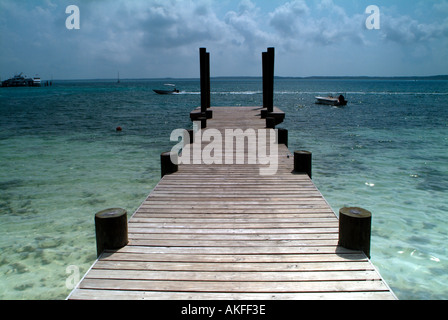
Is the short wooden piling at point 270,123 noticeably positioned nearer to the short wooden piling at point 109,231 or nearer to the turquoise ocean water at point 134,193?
the turquoise ocean water at point 134,193

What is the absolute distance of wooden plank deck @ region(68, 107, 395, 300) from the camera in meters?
3.29

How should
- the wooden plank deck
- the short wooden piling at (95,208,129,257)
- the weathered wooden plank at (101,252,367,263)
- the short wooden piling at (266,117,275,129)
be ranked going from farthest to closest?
1. the short wooden piling at (266,117,275,129)
2. the short wooden piling at (95,208,129,257)
3. the weathered wooden plank at (101,252,367,263)
4. the wooden plank deck

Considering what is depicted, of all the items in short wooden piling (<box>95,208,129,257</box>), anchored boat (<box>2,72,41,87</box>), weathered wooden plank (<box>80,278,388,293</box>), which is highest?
anchored boat (<box>2,72,41,87</box>)

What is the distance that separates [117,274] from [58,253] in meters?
3.49

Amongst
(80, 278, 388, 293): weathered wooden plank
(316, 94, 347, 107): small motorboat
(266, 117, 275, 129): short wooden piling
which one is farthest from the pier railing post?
(316, 94, 347, 107): small motorboat

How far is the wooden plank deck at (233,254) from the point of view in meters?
3.29

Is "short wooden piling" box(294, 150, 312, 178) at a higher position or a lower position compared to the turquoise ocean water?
higher

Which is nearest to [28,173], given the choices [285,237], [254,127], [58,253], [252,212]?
[58,253]

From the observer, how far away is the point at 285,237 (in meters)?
4.39

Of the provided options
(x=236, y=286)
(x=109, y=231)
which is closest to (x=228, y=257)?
(x=236, y=286)

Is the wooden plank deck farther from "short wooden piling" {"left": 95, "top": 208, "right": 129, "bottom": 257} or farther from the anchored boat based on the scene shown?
the anchored boat

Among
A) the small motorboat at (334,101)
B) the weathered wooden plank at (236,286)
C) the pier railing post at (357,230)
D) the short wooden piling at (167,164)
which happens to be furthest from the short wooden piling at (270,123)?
the small motorboat at (334,101)
